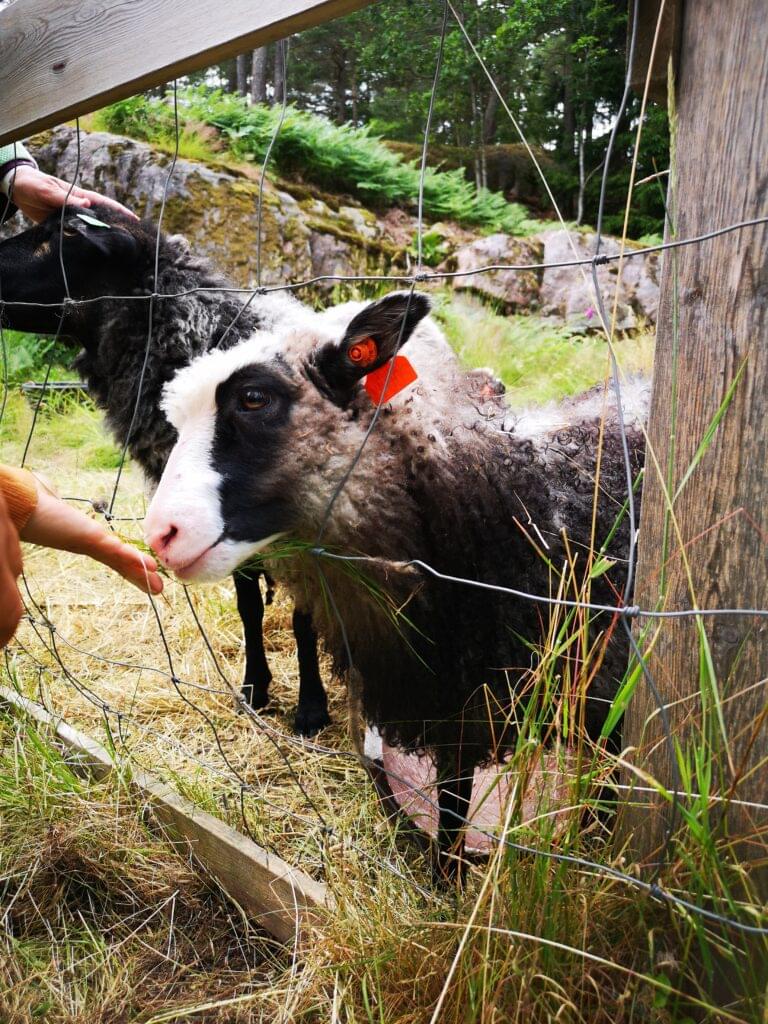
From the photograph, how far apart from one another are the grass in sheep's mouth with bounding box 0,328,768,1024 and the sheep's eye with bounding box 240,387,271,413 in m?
0.40

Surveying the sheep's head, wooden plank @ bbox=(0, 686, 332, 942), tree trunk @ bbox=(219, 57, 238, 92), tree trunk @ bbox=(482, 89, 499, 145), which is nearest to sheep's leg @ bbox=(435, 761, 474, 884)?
wooden plank @ bbox=(0, 686, 332, 942)

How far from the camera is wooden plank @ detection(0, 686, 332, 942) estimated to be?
2010 millimetres

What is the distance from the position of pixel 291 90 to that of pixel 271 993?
24.7 m

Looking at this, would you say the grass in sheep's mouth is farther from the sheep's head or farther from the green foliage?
the green foliage

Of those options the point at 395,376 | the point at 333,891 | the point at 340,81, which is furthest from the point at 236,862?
the point at 340,81

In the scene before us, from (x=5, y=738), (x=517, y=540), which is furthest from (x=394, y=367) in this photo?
(x=5, y=738)

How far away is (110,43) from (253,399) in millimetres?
1165

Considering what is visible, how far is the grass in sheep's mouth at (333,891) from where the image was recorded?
4.03 feet

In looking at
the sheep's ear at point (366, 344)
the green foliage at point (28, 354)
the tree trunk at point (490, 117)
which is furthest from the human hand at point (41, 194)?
the tree trunk at point (490, 117)

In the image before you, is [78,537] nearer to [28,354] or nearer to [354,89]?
[28,354]

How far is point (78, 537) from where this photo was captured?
1828 millimetres

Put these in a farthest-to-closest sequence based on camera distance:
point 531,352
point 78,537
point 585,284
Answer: point 585,284
point 531,352
point 78,537

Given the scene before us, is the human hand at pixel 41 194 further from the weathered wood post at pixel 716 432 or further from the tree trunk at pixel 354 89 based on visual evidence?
the tree trunk at pixel 354 89

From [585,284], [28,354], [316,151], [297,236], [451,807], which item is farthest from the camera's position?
Answer: [316,151]
